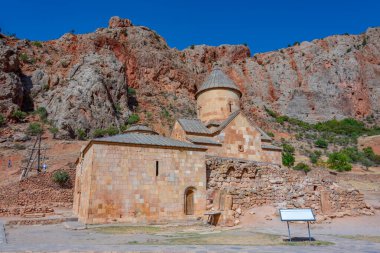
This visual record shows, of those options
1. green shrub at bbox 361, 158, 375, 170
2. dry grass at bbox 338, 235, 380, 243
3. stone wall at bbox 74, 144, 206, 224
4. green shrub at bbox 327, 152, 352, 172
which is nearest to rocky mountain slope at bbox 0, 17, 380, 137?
green shrub at bbox 361, 158, 375, 170

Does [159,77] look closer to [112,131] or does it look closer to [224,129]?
[112,131]

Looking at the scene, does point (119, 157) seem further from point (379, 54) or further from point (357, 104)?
Answer: point (379, 54)

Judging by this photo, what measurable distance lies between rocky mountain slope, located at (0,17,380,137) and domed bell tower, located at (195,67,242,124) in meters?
18.6

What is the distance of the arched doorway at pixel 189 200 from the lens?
12864mm

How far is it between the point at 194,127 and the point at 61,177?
9813 mm

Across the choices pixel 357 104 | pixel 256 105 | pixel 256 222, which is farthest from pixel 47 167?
pixel 357 104

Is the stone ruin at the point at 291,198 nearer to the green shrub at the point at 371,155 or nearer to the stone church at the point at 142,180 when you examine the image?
the stone church at the point at 142,180

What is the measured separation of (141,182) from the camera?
12148mm

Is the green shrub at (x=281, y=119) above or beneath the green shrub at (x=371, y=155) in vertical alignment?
above

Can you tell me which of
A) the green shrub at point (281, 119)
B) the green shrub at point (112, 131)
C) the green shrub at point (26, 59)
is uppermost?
the green shrub at point (26, 59)

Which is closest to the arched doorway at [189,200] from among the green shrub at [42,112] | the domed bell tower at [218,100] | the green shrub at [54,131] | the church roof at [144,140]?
the church roof at [144,140]

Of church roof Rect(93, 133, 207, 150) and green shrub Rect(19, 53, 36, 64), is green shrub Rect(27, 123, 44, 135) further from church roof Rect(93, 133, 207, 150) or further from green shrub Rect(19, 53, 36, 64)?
church roof Rect(93, 133, 207, 150)

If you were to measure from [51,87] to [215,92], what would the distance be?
94.2 feet

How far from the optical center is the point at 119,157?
1198 centimetres
